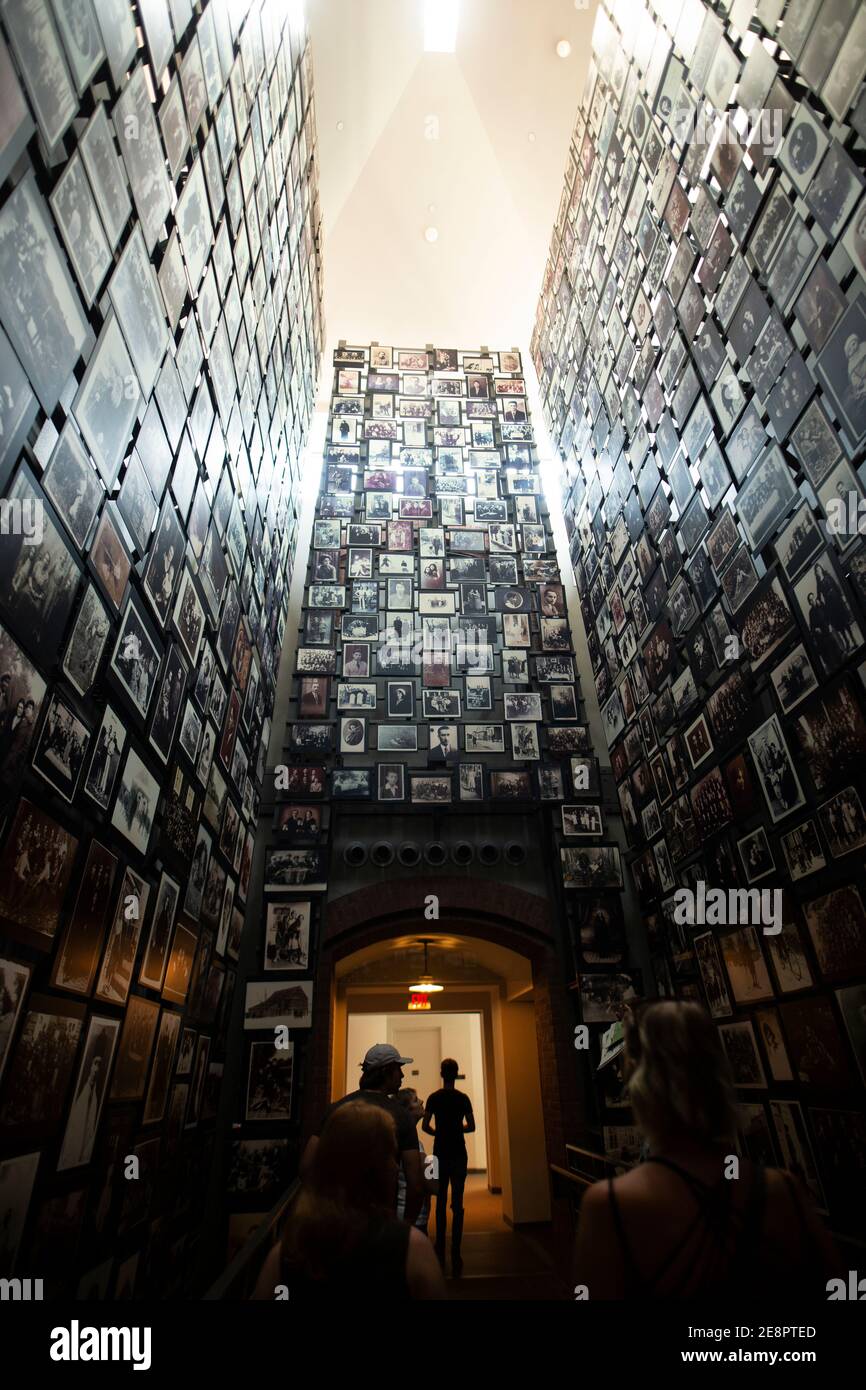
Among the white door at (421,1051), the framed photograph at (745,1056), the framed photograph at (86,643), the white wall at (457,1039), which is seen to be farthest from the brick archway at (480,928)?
the white door at (421,1051)

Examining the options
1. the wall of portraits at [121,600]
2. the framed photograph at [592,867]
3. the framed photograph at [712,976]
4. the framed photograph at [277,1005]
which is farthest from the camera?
the framed photograph at [592,867]

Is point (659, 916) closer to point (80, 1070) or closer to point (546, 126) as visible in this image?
point (80, 1070)

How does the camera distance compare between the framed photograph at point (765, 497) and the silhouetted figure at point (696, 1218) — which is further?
the framed photograph at point (765, 497)

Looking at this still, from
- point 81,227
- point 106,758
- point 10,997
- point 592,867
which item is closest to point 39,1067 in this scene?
point 10,997

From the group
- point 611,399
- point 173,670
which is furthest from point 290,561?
point 173,670

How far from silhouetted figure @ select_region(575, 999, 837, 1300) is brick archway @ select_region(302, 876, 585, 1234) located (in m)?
6.24

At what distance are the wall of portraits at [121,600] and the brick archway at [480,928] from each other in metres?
1.42

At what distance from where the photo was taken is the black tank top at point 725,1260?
1.35m

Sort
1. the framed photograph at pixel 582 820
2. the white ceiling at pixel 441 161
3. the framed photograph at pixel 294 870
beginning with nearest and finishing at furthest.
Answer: the framed photograph at pixel 294 870 < the framed photograph at pixel 582 820 < the white ceiling at pixel 441 161

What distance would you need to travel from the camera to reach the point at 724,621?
18.9 feet

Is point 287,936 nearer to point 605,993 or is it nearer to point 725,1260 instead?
point 605,993

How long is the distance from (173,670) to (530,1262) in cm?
728

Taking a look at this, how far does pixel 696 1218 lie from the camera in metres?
1.40

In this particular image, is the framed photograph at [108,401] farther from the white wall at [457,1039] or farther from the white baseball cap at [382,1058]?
the white wall at [457,1039]
